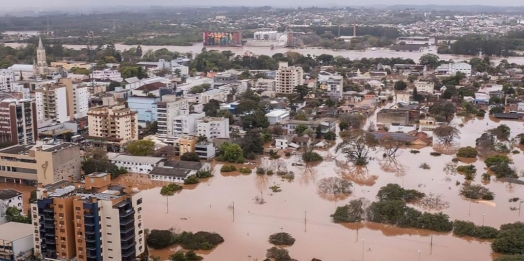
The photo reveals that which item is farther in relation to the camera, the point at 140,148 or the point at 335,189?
the point at 140,148

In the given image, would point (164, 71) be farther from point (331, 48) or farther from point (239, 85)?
point (331, 48)

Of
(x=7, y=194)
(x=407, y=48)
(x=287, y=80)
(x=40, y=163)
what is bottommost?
(x=7, y=194)

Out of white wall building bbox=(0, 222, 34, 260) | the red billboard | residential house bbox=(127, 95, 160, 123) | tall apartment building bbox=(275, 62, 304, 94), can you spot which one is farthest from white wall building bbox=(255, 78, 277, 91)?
the red billboard

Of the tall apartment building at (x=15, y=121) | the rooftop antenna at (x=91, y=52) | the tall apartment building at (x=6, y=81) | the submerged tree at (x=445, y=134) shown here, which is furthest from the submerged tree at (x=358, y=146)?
the tall apartment building at (x=6, y=81)

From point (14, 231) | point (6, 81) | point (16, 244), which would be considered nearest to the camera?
point (16, 244)

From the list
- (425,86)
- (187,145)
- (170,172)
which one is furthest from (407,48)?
(170,172)

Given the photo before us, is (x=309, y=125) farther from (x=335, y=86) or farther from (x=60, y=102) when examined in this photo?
(x=60, y=102)

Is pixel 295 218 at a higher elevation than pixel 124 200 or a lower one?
lower

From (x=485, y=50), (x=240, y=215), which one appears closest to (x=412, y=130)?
(x=240, y=215)
